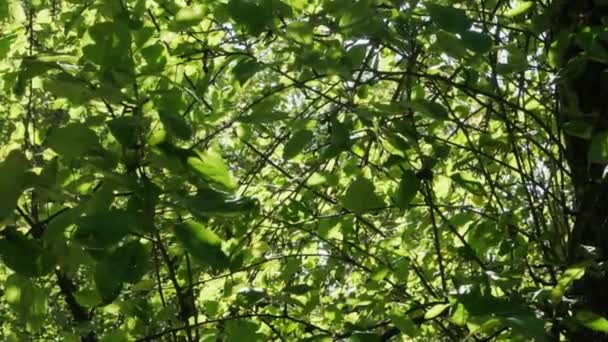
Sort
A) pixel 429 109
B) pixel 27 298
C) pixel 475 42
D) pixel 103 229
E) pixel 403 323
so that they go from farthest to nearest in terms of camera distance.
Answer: pixel 403 323 → pixel 429 109 → pixel 475 42 → pixel 27 298 → pixel 103 229

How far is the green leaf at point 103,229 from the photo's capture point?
1.01m

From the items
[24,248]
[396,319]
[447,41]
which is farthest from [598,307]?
[24,248]

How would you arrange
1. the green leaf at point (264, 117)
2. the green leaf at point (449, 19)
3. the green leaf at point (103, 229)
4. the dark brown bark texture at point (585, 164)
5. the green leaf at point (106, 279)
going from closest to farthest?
the green leaf at point (103, 229) < the green leaf at point (106, 279) < the green leaf at point (449, 19) < the green leaf at point (264, 117) < the dark brown bark texture at point (585, 164)

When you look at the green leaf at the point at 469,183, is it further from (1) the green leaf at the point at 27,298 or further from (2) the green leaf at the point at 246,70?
(1) the green leaf at the point at 27,298

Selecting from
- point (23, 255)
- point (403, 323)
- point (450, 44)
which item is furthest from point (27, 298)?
point (450, 44)

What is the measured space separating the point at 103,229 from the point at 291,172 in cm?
179

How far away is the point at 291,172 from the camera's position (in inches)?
110

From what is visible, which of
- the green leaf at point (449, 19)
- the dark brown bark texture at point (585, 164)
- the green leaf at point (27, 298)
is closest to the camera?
the green leaf at point (27, 298)

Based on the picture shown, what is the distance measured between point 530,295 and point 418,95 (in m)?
0.67

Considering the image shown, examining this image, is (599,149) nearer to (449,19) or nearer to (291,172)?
(449,19)

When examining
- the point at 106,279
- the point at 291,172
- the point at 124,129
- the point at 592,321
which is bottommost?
the point at 592,321

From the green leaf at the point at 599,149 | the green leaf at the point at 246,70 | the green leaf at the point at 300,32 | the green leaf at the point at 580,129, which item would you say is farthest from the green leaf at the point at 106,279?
the green leaf at the point at 580,129

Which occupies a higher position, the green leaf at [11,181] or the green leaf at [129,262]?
the green leaf at [11,181]

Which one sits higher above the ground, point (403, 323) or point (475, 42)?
point (475, 42)
